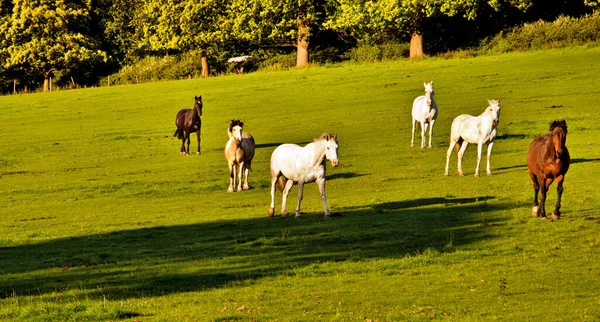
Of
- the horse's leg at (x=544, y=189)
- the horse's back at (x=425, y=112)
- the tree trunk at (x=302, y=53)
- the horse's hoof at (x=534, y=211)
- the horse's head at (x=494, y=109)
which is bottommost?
the horse's hoof at (x=534, y=211)

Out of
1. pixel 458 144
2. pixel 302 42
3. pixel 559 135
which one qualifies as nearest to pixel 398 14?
pixel 302 42

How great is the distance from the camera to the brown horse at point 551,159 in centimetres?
2119

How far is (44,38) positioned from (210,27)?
15.8 metres

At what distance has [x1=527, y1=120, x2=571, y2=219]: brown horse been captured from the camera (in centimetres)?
2119

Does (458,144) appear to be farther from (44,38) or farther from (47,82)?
(47,82)

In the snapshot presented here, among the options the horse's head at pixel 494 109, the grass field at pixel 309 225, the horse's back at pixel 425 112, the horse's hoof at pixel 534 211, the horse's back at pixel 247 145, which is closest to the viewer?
the grass field at pixel 309 225

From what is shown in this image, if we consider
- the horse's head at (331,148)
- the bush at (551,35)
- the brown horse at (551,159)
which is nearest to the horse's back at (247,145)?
the horse's head at (331,148)

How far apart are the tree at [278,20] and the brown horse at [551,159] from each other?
57.8 meters

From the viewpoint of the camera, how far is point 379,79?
65.9m

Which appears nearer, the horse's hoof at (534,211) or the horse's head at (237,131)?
the horse's hoof at (534,211)

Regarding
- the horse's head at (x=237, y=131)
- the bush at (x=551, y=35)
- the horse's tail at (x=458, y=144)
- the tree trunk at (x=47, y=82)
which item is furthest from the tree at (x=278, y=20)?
the horse's head at (x=237, y=131)

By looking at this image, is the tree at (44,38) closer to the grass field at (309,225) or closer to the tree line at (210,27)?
the tree line at (210,27)

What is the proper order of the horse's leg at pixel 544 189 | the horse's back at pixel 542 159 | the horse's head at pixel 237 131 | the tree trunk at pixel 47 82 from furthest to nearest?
the tree trunk at pixel 47 82 → the horse's head at pixel 237 131 → the horse's leg at pixel 544 189 → the horse's back at pixel 542 159

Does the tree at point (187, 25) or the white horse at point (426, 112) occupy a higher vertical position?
the tree at point (187, 25)
